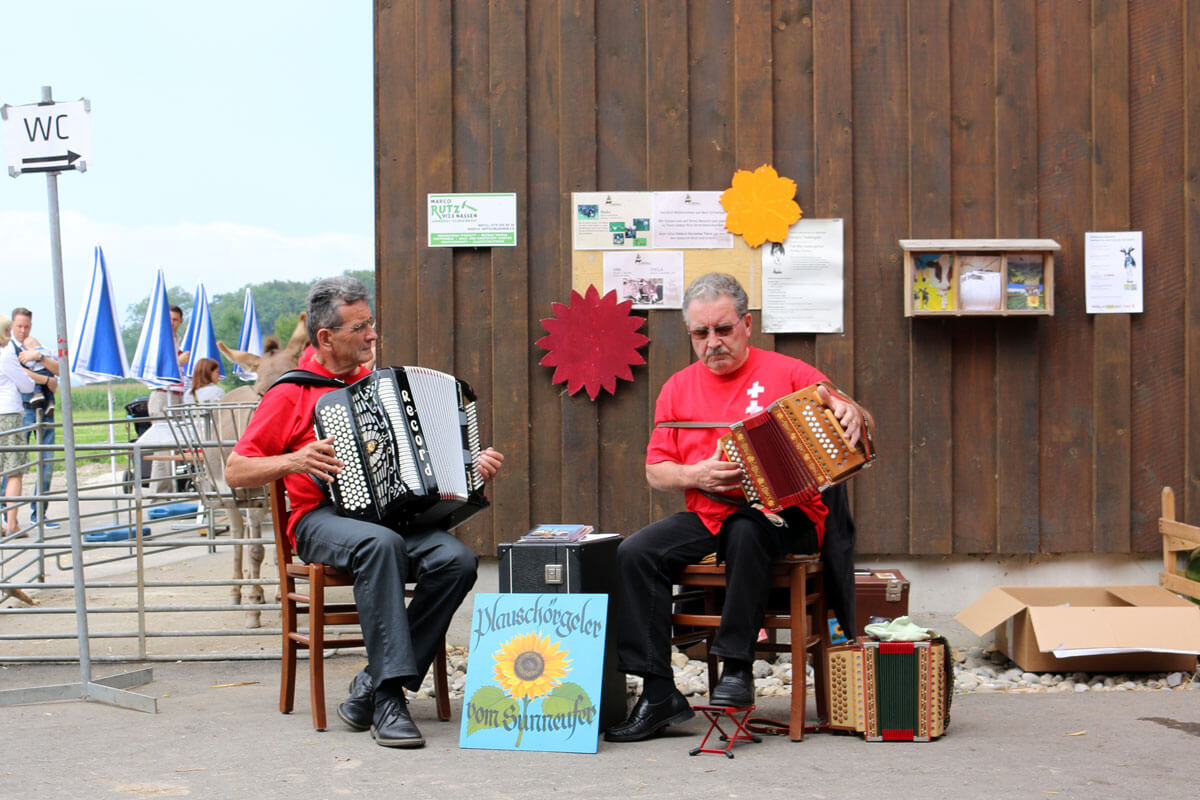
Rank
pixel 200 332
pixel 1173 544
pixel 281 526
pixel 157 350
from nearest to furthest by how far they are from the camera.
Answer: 1. pixel 281 526
2. pixel 1173 544
3. pixel 157 350
4. pixel 200 332

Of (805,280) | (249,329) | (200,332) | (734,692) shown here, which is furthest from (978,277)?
(249,329)

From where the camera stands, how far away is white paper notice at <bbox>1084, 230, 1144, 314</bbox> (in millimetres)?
5633

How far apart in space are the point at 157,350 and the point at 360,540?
25.5ft

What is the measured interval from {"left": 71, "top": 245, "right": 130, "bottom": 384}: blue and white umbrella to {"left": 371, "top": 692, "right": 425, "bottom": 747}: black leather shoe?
6080mm

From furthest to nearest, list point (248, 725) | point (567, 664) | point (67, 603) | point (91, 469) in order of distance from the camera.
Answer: point (91, 469), point (67, 603), point (248, 725), point (567, 664)

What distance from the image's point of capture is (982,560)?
18.8 feet

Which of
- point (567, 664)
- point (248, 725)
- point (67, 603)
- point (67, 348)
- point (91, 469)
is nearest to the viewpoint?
point (567, 664)

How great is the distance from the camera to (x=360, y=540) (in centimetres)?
400

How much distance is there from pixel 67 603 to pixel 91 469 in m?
12.9

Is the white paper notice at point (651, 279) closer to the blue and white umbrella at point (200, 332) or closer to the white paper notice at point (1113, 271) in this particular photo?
the white paper notice at point (1113, 271)

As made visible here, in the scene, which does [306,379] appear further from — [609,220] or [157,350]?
[157,350]

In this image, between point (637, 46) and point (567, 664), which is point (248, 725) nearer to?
point (567, 664)

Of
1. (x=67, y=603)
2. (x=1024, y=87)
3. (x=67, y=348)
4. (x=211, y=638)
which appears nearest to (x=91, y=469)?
(x=67, y=603)

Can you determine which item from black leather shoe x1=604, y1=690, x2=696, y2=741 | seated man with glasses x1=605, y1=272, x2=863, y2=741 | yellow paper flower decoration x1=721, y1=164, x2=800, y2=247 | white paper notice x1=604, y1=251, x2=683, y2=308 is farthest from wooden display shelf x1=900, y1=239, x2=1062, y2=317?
black leather shoe x1=604, y1=690, x2=696, y2=741
